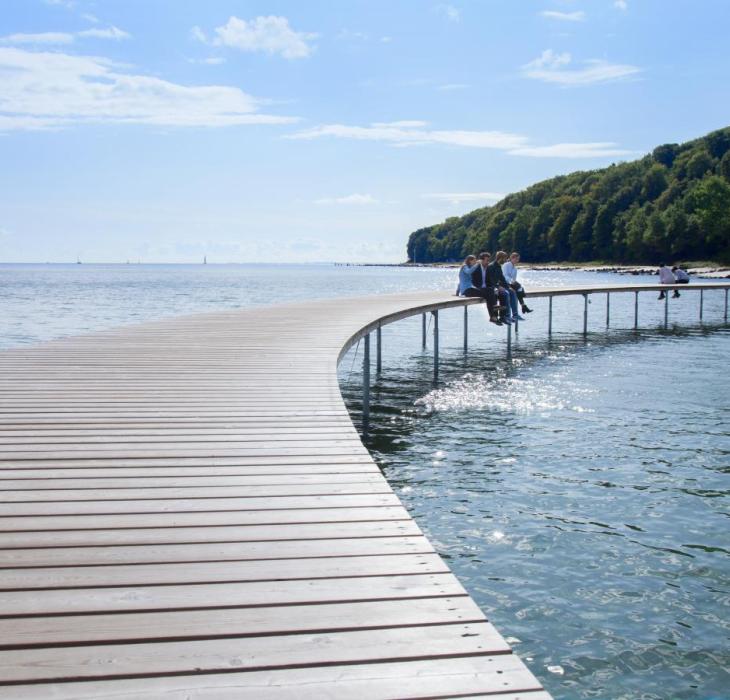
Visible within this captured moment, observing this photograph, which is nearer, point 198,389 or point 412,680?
point 412,680

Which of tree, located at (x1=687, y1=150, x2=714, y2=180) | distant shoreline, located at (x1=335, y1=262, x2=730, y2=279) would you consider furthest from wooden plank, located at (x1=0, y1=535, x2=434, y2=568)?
tree, located at (x1=687, y1=150, x2=714, y2=180)

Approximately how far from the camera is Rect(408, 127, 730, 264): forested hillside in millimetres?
81500

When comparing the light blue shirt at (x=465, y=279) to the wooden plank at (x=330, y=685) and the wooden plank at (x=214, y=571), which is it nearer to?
the wooden plank at (x=214, y=571)

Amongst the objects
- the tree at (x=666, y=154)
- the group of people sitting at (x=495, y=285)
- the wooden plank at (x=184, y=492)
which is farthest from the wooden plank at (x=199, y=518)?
the tree at (x=666, y=154)

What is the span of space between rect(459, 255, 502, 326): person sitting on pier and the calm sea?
1.52 metres

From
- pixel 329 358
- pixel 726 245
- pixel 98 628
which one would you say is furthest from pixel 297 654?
pixel 726 245

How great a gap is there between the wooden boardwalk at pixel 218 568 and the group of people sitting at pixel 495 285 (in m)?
12.2

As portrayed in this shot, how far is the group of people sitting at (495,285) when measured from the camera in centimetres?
1802

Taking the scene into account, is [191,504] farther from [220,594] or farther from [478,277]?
[478,277]

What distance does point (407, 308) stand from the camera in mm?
15320

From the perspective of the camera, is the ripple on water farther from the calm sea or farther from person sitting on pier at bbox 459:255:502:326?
person sitting on pier at bbox 459:255:502:326

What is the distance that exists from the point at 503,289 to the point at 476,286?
65 cm

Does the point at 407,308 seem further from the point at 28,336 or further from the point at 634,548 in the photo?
the point at 28,336

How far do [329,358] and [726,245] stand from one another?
80.3 meters
